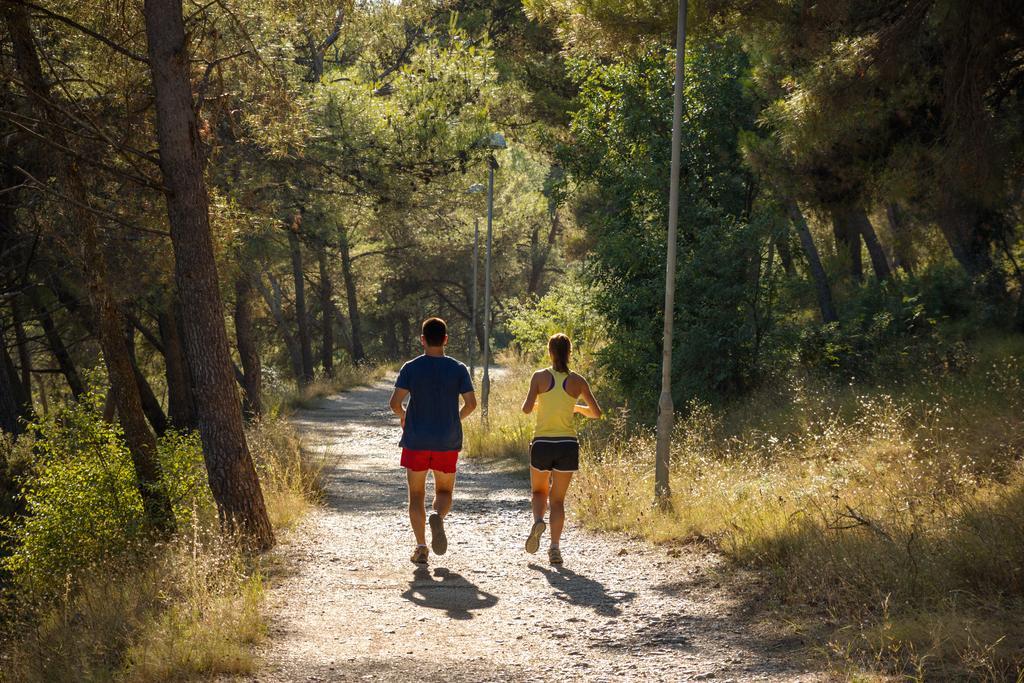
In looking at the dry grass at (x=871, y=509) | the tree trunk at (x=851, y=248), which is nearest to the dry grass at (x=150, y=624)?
the dry grass at (x=871, y=509)

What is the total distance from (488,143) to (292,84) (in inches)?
176

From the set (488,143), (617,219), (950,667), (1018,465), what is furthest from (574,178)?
(950,667)

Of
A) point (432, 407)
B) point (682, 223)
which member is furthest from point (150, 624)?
point (682, 223)

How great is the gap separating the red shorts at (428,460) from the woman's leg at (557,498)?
3.39 feet

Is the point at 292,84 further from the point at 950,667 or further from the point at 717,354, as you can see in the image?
the point at 950,667

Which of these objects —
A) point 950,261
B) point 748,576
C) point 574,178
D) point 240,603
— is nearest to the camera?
point 240,603

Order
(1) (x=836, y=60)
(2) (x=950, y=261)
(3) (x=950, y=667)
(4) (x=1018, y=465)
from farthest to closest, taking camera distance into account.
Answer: (2) (x=950, y=261), (1) (x=836, y=60), (4) (x=1018, y=465), (3) (x=950, y=667)

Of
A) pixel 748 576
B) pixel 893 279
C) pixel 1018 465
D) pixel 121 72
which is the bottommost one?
pixel 748 576

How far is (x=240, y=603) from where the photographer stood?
702 centimetres

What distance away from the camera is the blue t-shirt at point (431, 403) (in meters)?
8.38

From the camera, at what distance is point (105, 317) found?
10.4 metres

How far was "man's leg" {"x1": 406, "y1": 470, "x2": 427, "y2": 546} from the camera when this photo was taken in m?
8.59

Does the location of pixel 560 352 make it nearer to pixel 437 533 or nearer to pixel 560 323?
pixel 437 533

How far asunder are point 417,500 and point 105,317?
413cm
